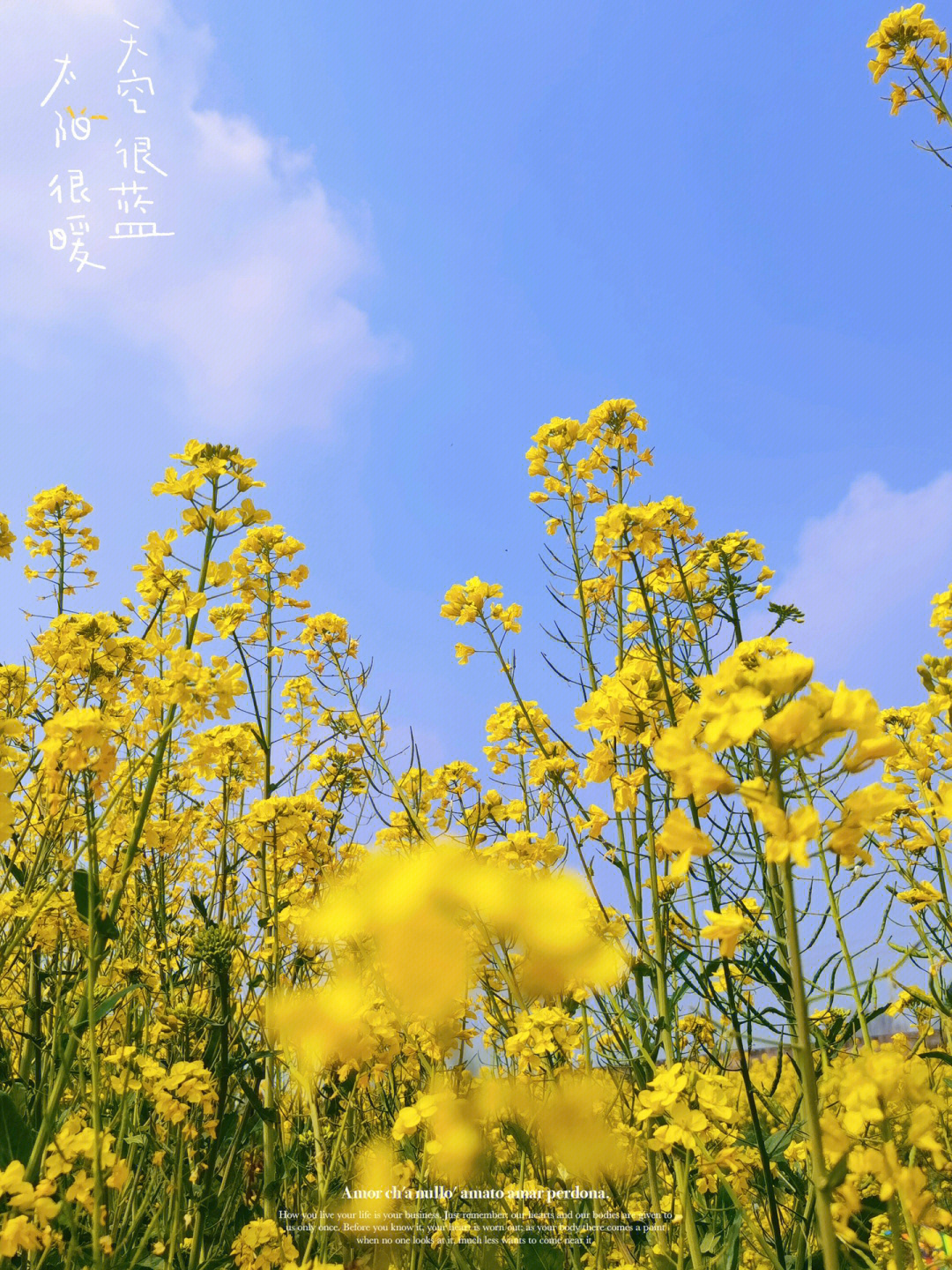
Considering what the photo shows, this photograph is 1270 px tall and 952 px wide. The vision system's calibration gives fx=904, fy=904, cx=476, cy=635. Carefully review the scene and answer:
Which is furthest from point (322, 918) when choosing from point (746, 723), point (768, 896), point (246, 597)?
point (246, 597)

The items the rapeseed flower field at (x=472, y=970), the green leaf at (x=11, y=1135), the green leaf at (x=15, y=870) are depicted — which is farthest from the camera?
the green leaf at (x=15, y=870)

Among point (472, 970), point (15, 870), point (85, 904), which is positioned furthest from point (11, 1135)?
point (472, 970)

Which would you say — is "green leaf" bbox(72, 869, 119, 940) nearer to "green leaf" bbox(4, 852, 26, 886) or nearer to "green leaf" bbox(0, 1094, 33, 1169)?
"green leaf" bbox(0, 1094, 33, 1169)

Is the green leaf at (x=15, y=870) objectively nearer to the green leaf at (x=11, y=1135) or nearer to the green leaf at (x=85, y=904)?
the green leaf at (x=11, y=1135)

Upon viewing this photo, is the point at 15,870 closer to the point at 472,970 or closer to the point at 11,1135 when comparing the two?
the point at 11,1135

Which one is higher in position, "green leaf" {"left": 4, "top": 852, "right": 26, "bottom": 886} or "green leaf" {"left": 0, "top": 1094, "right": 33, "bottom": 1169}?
"green leaf" {"left": 4, "top": 852, "right": 26, "bottom": 886}

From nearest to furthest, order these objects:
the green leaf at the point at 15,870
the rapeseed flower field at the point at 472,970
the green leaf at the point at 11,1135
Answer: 1. the rapeseed flower field at the point at 472,970
2. the green leaf at the point at 11,1135
3. the green leaf at the point at 15,870

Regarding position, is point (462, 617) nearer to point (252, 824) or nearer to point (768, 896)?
point (252, 824)

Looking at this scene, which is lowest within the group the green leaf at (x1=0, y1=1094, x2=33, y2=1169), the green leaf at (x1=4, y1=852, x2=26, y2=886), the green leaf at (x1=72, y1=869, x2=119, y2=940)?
the green leaf at (x1=0, y1=1094, x2=33, y2=1169)

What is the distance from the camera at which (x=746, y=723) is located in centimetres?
82

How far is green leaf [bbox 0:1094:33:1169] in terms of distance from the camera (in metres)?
1.86

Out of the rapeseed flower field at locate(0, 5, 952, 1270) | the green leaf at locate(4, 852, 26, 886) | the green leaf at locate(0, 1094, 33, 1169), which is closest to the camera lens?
the rapeseed flower field at locate(0, 5, 952, 1270)

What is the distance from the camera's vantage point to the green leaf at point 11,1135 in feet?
6.09

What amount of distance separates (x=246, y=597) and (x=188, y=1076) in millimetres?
1713
